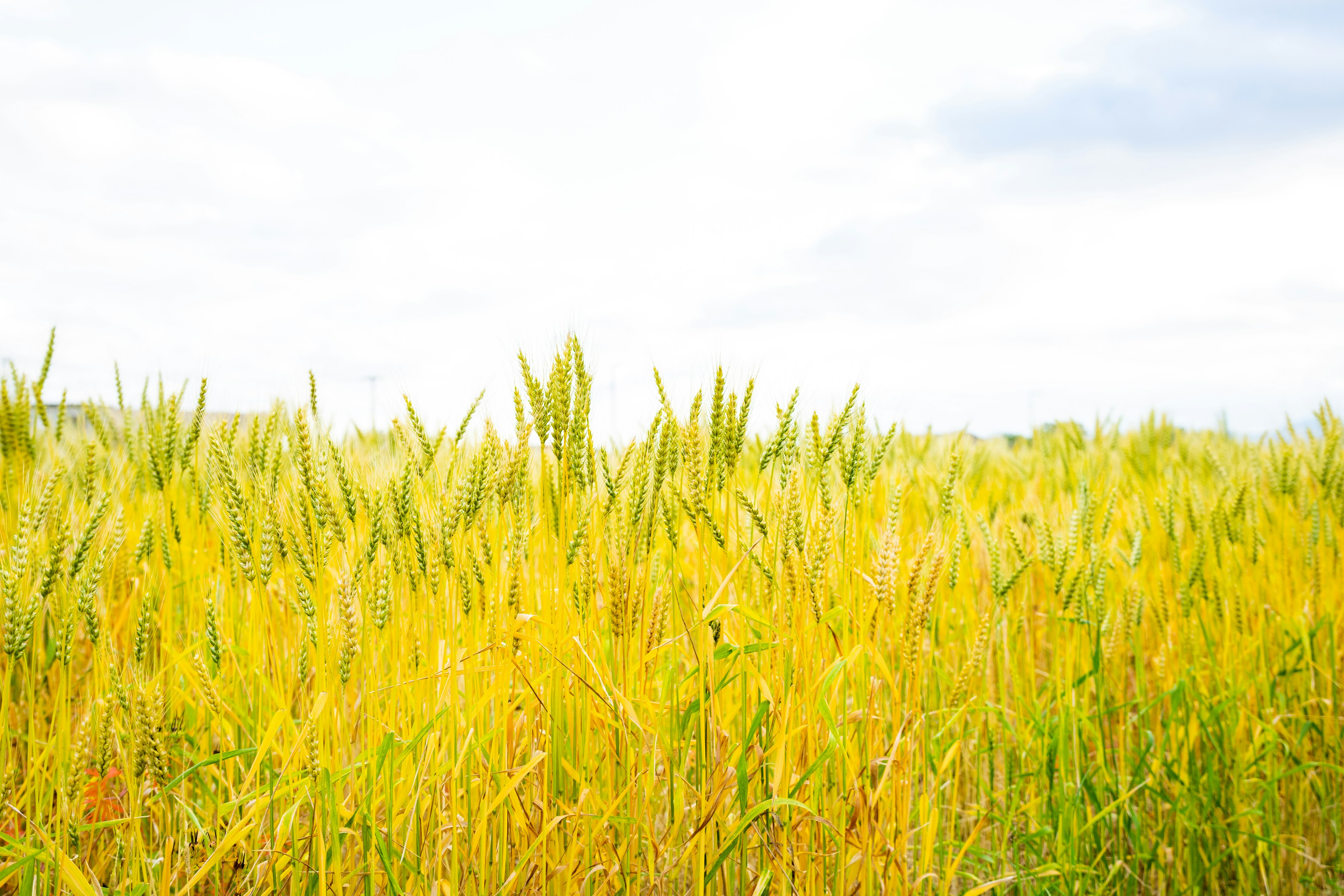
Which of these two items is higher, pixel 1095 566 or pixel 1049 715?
pixel 1095 566

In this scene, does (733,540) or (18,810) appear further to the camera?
(733,540)

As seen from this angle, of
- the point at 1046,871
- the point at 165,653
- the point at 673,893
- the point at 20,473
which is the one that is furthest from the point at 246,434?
the point at 1046,871

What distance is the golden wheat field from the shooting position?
128cm

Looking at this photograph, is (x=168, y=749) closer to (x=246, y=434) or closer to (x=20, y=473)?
(x=246, y=434)

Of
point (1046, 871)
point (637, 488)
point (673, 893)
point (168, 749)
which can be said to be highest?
point (637, 488)

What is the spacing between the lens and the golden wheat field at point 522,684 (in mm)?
1280

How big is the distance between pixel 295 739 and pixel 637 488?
2.34ft

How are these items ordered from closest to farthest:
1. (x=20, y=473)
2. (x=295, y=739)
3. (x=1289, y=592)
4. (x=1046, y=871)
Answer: (x=295, y=739), (x=1046, y=871), (x=20, y=473), (x=1289, y=592)

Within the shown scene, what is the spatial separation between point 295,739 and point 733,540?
0.85 m

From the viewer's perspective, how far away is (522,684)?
1.44 metres

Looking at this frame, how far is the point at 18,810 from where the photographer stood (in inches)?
46.1

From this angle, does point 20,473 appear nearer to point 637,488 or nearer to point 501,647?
point 501,647

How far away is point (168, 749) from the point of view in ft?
4.93

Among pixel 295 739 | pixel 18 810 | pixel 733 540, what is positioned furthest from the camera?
pixel 733 540
